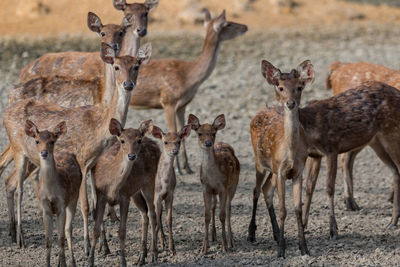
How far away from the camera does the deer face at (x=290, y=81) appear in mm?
8117

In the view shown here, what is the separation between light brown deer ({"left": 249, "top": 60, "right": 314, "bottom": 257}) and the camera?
8.18m

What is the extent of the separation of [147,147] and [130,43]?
8.95 feet

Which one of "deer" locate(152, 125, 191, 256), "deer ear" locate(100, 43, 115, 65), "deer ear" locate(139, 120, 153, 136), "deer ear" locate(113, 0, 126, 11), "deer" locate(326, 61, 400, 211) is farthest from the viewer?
"deer ear" locate(113, 0, 126, 11)

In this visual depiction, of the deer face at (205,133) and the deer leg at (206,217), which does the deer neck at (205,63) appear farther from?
the deer leg at (206,217)

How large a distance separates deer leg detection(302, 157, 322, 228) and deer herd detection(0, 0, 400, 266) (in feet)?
0.04

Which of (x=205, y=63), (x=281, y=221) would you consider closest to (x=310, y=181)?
(x=281, y=221)

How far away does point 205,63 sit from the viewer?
12.8m

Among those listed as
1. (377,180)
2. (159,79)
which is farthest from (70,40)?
(377,180)

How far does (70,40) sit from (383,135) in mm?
13390

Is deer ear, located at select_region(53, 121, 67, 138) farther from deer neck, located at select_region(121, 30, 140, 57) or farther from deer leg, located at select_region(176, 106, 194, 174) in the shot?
deer leg, located at select_region(176, 106, 194, 174)

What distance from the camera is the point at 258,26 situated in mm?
25203

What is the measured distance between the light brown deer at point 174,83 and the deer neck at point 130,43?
1.43 m

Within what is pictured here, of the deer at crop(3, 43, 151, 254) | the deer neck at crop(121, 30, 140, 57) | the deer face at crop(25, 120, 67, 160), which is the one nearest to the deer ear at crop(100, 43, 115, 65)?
the deer at crop(3, 43, 151, 254)

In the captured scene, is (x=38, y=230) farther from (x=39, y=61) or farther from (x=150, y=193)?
(x=39, y=61)
